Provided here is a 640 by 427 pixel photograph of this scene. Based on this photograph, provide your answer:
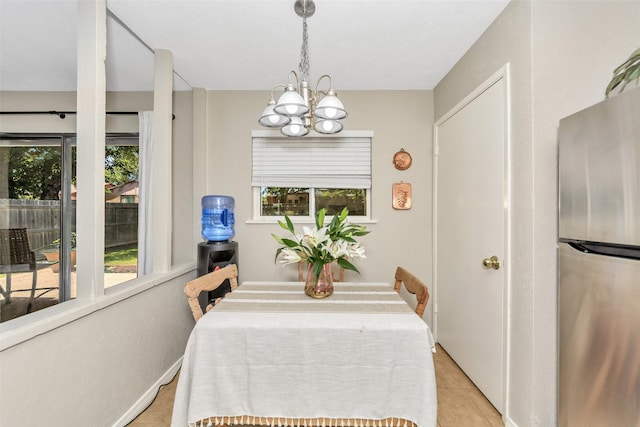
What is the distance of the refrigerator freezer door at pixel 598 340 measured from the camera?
932 mm

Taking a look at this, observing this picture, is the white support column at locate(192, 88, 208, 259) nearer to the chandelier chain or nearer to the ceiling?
the ceiling

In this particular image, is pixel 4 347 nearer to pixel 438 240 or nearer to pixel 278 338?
pixel 278 338

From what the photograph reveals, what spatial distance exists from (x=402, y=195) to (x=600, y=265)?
5.80 ft

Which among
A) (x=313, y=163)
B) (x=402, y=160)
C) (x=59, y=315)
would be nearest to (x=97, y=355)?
(x=59, y=315)

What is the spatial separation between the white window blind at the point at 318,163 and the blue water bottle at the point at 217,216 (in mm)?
365

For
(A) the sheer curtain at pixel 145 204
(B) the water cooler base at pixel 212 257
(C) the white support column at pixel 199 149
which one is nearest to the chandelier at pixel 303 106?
(B) the water cooler base at pixel 212 257

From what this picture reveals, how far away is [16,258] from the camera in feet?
8.81

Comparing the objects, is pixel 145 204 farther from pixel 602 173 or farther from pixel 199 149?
pixel 602 173

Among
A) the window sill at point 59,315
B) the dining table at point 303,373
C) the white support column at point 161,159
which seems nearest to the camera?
the window sill at point 59,315

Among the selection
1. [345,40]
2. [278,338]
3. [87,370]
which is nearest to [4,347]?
[87,370]

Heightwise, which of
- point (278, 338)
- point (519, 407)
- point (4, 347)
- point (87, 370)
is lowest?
point (519, 407)

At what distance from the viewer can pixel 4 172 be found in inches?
113

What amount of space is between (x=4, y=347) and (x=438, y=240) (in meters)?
2.85

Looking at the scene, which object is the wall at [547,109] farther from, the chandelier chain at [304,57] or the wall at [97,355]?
the wall at [97,355]
